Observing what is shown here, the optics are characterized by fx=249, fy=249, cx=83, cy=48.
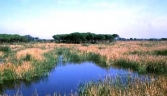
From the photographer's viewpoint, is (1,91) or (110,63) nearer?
(1,91)

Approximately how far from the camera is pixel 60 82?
52.9 feet

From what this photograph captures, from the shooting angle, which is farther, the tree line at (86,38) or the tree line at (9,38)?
the tree line at (9,38)

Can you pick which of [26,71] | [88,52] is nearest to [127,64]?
[26,71]

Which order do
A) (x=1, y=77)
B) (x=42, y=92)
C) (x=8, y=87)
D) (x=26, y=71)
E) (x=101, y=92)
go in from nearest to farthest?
1. (x=101, y=92)
2. (x=42, y=92)
3. (x=8, y=87)
4. (x=1, y=77)
5. (x=26, y=71)

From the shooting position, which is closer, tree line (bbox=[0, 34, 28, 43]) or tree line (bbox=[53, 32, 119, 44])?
tree line (bbox=[53, 32, 119, 44])

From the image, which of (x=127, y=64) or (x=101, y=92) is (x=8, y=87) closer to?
(x=101, y=92)

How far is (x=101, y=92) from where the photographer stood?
10.3 metres

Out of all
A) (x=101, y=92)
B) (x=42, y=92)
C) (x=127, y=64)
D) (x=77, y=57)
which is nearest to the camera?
(x=101, y=92)

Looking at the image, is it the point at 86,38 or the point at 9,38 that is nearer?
the point at 86,38

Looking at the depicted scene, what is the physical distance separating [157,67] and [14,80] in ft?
33.3

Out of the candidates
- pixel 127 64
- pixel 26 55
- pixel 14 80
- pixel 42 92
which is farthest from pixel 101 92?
pixel 26 55

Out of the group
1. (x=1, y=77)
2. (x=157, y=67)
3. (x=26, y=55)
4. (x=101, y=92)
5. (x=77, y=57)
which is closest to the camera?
(x=101, y=92)

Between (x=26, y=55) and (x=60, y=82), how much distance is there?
379 inches

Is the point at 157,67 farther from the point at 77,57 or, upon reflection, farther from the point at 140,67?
the point at 77,57
